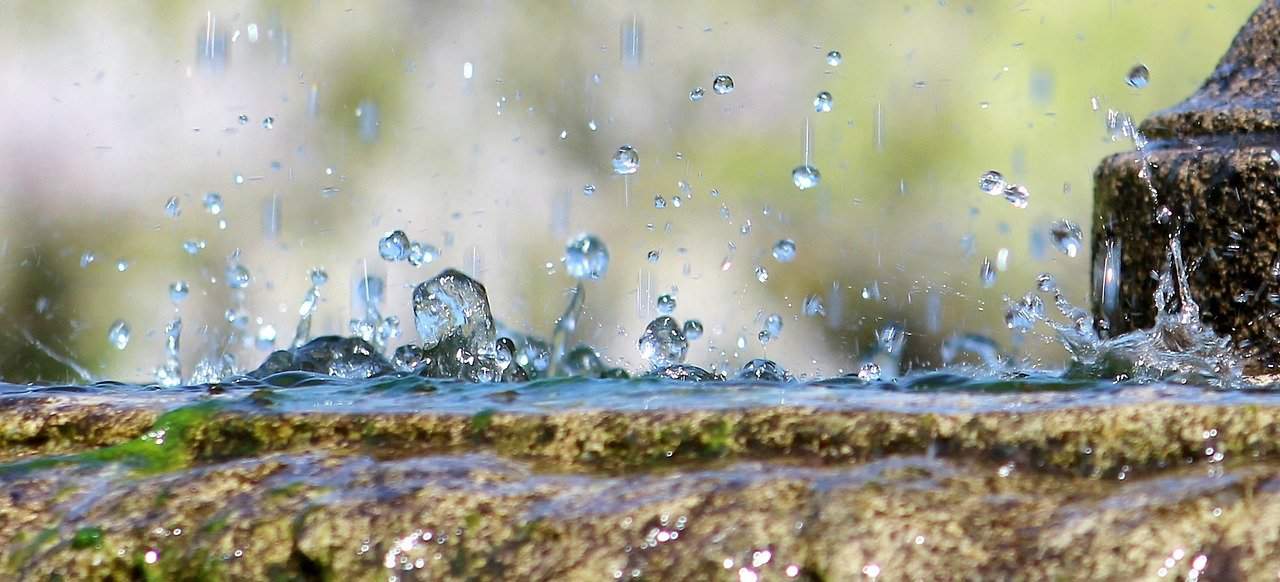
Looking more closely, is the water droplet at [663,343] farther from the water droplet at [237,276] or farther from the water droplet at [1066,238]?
the water droplet at [237,276]

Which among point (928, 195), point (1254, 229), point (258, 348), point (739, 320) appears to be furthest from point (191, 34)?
point (1254, 229)

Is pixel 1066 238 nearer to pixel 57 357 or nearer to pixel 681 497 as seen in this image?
pixel 681 497

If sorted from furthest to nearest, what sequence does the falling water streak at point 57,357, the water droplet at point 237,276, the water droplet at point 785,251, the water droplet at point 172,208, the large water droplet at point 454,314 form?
the water droplet at point 172,208 → the water droplet at point 237,276 → the falling water streak at point 57,357 → the water droplet at point 785,251 → the large water droplet at point 454,314

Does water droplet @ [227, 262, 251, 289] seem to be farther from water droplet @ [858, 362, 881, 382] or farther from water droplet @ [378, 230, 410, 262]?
water droplet @ [858, 362, 881, 382]

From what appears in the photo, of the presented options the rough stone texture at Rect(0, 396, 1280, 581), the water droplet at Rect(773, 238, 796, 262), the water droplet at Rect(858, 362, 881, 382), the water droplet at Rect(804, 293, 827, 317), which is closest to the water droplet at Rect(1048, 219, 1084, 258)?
the water droplet at Rect(858, 362, 881, 382)

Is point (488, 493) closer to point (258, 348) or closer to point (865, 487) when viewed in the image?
point (865, 487)

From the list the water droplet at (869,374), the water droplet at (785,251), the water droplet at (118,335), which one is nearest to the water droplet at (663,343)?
the water droplet at (869,374)
